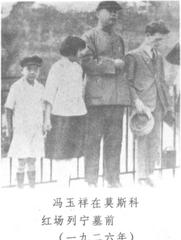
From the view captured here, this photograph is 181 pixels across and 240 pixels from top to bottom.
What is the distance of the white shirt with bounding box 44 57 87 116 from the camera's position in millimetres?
2719

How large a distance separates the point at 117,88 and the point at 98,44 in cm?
27

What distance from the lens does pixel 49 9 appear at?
9.00 ft

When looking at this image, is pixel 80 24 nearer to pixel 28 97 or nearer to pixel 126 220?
pixel 28 97

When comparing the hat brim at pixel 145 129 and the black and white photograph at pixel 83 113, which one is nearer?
the black and white photograph at pixel 83 113

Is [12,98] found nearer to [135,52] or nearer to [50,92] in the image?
[50,92]

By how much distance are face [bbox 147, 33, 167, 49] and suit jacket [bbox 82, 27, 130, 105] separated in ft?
0.55

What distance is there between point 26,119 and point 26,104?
0.08m

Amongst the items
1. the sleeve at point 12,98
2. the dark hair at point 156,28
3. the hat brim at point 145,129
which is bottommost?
the hat brim at point 145,129

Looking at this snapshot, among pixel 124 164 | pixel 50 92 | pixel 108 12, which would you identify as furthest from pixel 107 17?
pixel 124 164

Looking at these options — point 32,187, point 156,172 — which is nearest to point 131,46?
point 156,172

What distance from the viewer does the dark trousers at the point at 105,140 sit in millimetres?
2748

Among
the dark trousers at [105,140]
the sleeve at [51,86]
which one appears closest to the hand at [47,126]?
the sleeve at [51,86]

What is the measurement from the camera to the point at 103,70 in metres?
2.75

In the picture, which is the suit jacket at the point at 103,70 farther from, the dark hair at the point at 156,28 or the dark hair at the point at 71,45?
the dark hair at the point at 156,28
